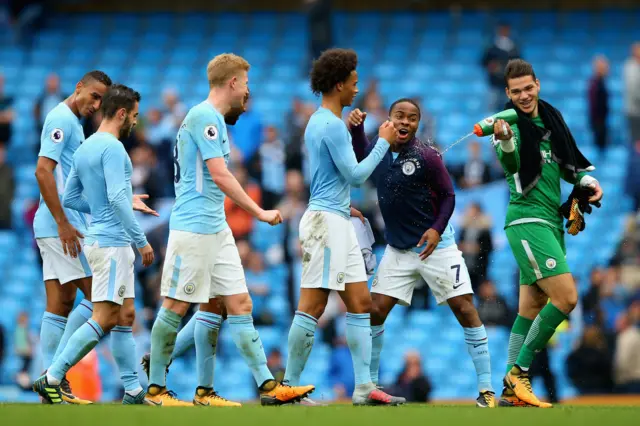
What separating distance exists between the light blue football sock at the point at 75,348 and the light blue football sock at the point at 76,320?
2.00 feet

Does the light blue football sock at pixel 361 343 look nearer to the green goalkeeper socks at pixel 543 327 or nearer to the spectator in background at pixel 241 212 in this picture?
the green goalkeeper socks at pixel 543 327

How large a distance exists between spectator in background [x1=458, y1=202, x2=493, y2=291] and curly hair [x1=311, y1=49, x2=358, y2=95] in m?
5.84

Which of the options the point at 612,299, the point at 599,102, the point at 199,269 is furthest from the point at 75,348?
the point at 599,102

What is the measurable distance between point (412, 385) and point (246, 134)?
6.11 meters

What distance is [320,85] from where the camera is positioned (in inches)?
362

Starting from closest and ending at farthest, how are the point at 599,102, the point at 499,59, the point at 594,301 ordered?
the point at 594,301, the point at 599,102, the point at 499,59

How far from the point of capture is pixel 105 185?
9.44 metres

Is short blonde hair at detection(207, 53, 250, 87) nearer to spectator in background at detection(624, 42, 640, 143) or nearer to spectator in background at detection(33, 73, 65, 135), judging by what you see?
spectator in background at detection(33, 73, 65, 135)

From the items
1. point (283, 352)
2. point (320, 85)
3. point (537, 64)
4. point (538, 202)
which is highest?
point (537, 64)

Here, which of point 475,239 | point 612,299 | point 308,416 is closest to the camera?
point 308,416

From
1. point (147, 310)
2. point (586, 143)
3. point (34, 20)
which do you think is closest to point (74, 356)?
point (147, 310)

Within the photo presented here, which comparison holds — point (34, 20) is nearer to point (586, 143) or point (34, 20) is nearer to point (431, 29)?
point (431, 29)

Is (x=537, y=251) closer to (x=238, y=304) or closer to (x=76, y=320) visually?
(x=238, y=304)

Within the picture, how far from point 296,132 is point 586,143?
5.19m
